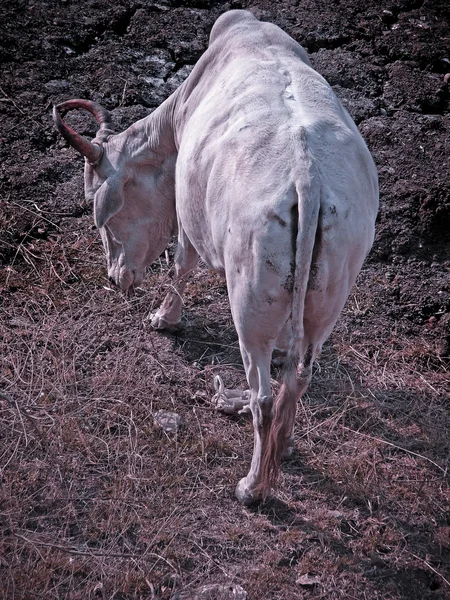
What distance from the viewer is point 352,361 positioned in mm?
4852

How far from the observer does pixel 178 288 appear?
16.0 feet

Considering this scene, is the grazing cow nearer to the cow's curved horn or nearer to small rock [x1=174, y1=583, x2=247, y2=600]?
small rock [x1=174, y1=583, x2=247, y2=600]

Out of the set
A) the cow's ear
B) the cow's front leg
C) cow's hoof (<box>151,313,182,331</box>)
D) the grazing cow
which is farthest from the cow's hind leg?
the cow's ear

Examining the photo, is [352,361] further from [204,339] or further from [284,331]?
[284,331]

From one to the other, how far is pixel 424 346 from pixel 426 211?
3.62ft

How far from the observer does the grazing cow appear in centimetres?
314

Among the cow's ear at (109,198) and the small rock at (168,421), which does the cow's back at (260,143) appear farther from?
the small rock at (168,421)

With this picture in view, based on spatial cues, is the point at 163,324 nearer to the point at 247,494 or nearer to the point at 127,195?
the point at 127,195

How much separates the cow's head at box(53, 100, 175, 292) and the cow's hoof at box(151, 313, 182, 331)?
274mm

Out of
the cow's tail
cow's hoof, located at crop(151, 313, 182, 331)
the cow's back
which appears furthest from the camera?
cow's hoof, located at crop(151, 313, 182, 331)

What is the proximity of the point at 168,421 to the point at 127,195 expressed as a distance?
4.53ft

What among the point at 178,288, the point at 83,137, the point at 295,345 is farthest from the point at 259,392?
the point at 83,137

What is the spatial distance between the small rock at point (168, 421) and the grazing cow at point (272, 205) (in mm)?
278

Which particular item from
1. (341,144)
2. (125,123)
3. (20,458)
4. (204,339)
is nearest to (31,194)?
(125,123)
